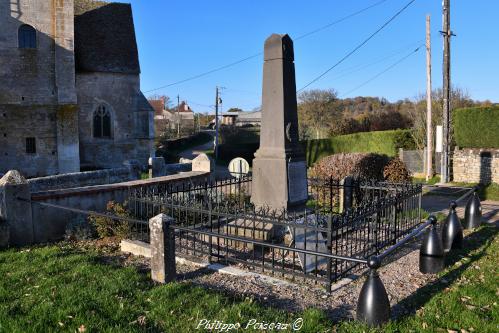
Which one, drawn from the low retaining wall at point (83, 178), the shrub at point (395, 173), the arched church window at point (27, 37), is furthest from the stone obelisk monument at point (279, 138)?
the arched church window at point (27, 37)

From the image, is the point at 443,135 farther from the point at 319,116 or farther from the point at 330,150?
the point at 319,116

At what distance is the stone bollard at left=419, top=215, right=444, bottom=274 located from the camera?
555 cm

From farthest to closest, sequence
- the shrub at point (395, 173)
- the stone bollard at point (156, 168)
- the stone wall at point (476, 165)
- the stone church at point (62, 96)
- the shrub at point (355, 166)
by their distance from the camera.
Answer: the stone church at point (62, 96) → the stone wall at point (476, 165) → the stone bollard at point (156, 168) → the shrub at point (355, 166) → the shrub at point (395, 173)

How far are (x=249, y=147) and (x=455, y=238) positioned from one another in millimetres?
30904

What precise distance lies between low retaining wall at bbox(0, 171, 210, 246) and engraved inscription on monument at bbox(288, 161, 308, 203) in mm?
3734

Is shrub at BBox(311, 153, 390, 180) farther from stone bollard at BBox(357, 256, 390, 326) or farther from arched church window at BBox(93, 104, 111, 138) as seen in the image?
arched church window at BBox(93, 104, 111, 138)

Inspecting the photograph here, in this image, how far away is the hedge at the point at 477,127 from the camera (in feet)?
58.7

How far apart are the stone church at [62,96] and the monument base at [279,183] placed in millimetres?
12862

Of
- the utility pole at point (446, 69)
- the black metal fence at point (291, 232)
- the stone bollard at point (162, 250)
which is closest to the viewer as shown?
the stone bollard at point (162, 250)

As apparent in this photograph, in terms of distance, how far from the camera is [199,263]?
19.9 feet

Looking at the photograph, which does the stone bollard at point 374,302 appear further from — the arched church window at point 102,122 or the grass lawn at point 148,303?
the arched church window at point 102,122

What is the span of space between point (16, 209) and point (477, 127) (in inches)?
703

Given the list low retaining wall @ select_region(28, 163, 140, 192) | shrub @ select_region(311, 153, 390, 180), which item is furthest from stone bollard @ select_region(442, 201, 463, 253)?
low retaining wall @ select_region(28, 163, 140, 192)

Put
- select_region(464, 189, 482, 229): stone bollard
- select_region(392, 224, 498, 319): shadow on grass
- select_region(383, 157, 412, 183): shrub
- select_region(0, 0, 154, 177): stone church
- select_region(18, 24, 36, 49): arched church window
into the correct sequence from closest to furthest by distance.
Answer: select_region(392, 224, 498, 319): shadow on grass < select_region(464, 189, 482, 229): stone bollard < select_region(383, 157, 412, 183): shrub < select_region(0, 0, 154, 177): stone church < select_region(18, 24, 36, 49): arched church window
